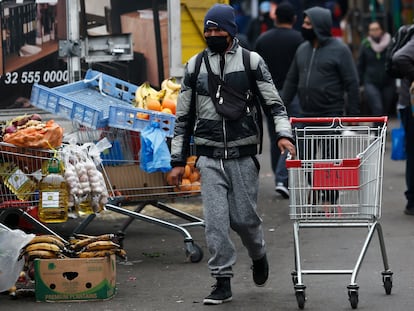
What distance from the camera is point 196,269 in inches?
358

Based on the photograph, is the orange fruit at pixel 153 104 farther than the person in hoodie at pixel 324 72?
No

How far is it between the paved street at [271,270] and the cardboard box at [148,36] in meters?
1.47

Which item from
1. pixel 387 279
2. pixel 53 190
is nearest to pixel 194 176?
pixel 53 190

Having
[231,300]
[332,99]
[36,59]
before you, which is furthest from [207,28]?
[332,99]

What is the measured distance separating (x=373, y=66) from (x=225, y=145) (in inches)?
437

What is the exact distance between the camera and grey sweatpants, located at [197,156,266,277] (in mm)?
7559

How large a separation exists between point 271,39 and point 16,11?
11.8ft

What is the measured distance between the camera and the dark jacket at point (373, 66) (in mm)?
18250

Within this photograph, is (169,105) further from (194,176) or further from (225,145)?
(225,145)

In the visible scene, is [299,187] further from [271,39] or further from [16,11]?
[271,39]

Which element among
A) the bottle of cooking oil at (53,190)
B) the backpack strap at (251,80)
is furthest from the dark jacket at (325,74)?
the bottle of cooking oil at (53,190)

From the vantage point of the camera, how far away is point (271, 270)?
29.3ft

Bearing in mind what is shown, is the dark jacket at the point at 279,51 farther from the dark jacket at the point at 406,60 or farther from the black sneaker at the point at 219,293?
the black sneaker at the point at 219,293

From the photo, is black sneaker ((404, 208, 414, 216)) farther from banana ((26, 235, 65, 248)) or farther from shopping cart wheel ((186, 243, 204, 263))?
banana ((26, 235, 65, 248))
